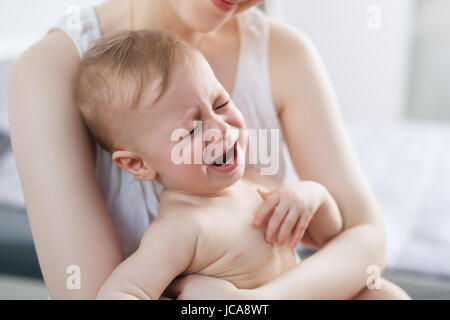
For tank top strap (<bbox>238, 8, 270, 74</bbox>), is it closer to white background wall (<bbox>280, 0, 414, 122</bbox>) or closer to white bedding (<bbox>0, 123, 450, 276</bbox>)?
white background wall (<bbox>280, 0, 414, 122</bbox>)

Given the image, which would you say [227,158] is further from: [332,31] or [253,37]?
[332,31]

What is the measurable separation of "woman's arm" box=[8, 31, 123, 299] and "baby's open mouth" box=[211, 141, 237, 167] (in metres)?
0.14

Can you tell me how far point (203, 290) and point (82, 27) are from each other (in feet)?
0.93

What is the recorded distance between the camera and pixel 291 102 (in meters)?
0.59

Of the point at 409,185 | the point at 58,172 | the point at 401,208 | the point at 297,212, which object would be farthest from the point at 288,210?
the point at 409,185

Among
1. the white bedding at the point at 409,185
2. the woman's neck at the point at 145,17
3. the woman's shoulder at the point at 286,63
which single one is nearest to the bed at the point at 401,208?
the white bedding at the point at 409,185

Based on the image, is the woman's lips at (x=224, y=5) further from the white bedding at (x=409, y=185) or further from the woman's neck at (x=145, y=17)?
the white bedding at (x=409, y=185)

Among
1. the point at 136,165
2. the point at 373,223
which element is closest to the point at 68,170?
the point at 136,165

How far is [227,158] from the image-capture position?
1.47 ft

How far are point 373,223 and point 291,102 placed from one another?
161 mm

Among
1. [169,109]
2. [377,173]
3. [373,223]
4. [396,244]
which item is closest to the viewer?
[169,109]

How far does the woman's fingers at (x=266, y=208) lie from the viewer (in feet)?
1.67

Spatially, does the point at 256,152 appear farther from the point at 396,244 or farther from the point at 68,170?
the point at 396,244

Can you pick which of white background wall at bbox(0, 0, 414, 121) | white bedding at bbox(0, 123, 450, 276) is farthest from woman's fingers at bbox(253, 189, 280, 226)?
white bedding at bbox(0, 123, 450, 276)
